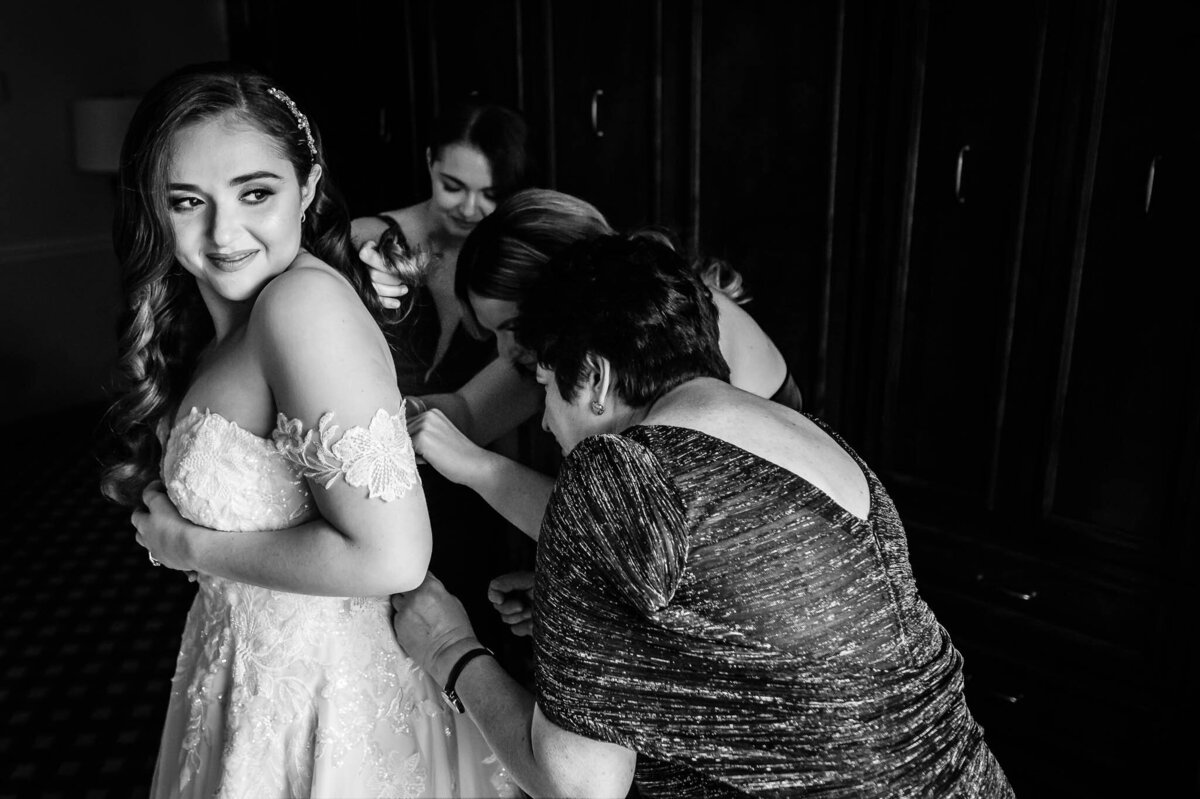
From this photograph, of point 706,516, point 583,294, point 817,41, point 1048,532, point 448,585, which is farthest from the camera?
point 817,41

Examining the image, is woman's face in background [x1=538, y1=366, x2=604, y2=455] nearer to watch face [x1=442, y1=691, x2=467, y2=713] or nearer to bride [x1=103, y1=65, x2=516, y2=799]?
bride [x1=103, y1=65, x2=516, y2=799]

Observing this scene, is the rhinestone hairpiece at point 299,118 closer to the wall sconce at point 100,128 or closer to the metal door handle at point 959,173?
the metal door handle at point 959,173

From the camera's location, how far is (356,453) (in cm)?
124

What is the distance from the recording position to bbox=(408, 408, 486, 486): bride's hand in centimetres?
164

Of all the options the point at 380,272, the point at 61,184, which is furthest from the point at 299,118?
the point at 61,184

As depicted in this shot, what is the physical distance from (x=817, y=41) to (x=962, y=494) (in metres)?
1.27

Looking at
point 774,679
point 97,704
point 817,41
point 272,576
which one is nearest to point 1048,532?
point 817,41

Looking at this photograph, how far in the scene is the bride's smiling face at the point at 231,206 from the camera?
134cm

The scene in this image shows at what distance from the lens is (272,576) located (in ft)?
4.47

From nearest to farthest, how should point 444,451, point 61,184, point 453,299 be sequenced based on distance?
point 444,451 → point 453,299 → point 61,184

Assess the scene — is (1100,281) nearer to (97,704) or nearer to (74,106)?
(97,704)

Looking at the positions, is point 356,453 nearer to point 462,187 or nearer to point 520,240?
point 520,240

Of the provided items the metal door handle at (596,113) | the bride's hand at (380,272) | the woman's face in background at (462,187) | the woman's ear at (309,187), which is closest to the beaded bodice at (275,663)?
the woman's ear at (309,187)

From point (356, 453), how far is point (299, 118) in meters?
0.53
